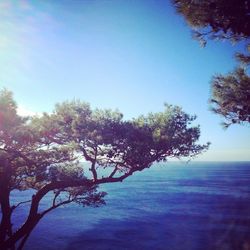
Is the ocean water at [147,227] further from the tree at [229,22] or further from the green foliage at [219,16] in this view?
the green foliage at [219,16]

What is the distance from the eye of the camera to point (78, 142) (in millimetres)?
14352

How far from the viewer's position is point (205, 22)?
940cm

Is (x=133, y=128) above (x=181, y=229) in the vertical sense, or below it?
above

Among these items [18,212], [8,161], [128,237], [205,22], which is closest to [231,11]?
[205,22]

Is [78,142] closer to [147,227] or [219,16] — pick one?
[219,16]

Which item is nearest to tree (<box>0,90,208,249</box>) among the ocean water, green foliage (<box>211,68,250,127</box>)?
green foliage (<box>211,68,250,127</box>)

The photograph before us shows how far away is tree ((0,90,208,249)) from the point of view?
1384 centimetres

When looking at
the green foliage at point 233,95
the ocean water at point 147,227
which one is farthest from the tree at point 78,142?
the ocean water at point 147,227

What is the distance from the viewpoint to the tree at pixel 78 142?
13.8 m

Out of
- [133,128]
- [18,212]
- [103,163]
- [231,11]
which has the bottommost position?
[18,212]

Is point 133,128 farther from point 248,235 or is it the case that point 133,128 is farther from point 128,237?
point 248,235

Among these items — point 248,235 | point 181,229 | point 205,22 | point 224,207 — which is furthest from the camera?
point 224,207

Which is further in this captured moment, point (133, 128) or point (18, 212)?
point (18, 212)

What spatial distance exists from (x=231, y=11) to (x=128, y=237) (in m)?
39.0
